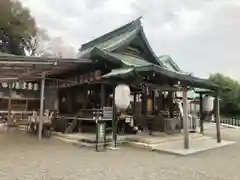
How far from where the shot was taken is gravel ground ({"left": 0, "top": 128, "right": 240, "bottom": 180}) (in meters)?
5.01

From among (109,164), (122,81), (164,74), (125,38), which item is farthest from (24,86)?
(109,164)

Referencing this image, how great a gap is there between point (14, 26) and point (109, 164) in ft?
71.4

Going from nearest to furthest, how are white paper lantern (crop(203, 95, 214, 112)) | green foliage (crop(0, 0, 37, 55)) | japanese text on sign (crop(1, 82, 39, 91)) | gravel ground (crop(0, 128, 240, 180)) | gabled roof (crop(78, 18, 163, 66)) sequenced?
gravel ground (crop(0, 128, 240, 180)) < white paper lantern (crop(203, 95, 214, 112)) < gabled roof (crop(78, 18, 163, 66)) < japanese text on sign (crop(1, 82, 39, 91)) < green foliage (crop(0, 0, 37, 55))

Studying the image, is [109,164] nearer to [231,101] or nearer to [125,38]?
[125,38]

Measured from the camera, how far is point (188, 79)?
840cm

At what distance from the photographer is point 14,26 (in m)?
23.9

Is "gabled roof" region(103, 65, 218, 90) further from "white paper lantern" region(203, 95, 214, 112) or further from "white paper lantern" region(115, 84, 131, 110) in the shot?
"white paper lantern" region(203, 95, 214, 112)

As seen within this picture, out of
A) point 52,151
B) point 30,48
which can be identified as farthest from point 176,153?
point 30,48

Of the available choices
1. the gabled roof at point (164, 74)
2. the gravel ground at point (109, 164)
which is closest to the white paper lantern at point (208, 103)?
the gabled roof at point (164, 74)

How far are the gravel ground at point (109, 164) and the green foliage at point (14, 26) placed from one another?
59.8ft

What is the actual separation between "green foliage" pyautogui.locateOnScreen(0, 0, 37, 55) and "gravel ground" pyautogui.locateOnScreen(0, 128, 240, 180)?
18234 millimetres

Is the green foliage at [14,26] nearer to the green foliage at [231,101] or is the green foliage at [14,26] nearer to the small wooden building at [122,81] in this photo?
the small wooden building at [122,81]

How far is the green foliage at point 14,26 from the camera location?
2286cm

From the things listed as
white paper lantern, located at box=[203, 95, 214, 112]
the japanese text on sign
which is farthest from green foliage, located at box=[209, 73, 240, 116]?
the japanese text on sign
